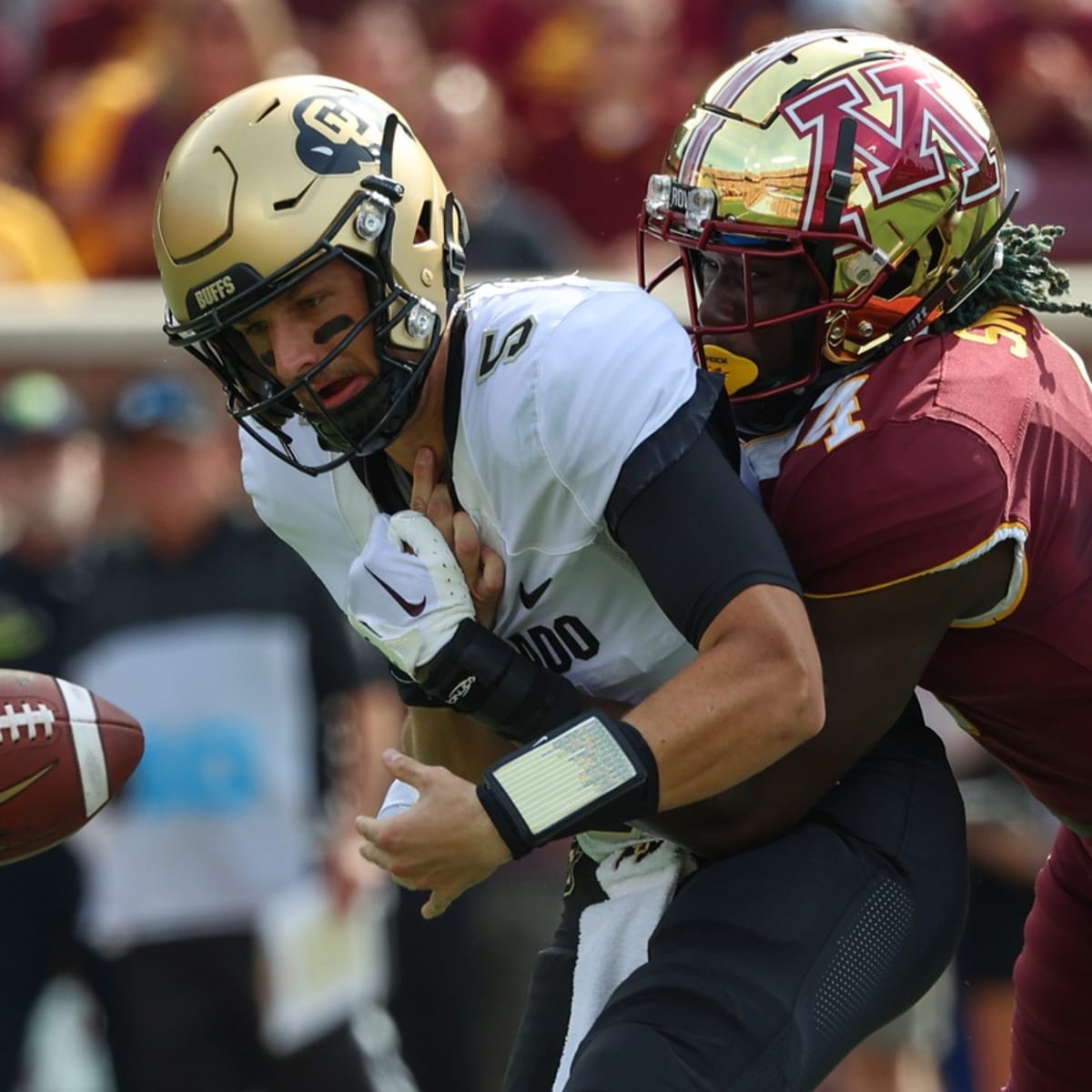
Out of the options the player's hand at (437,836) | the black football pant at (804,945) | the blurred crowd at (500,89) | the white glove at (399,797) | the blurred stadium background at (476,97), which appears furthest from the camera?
the blurred crowd at (500,89)

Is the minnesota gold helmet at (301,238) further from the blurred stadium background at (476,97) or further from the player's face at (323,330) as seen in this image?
the blurred stadium background at (476,97)

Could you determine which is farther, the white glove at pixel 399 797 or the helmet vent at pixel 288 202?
the white glove at pixel 399 797

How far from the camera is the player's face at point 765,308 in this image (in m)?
2.98

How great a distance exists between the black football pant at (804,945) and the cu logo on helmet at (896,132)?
777mm

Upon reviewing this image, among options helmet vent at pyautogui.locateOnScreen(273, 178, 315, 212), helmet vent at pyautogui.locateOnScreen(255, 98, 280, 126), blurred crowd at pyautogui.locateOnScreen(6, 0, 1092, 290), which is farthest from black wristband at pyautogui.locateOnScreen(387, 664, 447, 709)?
blurred crowd at pyautogui.locateOnScreen(6, 0, 1092, 290)

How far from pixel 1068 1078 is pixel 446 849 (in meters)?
1.29

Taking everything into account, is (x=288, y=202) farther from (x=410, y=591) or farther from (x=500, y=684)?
(x=500, y=684)

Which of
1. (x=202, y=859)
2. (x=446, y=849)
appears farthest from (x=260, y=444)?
(x=202, y=859)

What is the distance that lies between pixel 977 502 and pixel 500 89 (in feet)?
13.5

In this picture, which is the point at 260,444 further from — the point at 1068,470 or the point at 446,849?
the point at 1068,470

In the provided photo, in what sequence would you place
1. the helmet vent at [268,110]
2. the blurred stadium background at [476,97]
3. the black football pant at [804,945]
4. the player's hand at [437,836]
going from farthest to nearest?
1. the blurred stadium background at [476,97]
2. the helmet vent at [268,110]
3. the black football pant at [804,945]
4. the player's hand at [437,836]

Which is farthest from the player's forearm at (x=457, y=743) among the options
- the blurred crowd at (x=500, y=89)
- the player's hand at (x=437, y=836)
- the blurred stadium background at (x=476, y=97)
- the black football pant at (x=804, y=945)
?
the blurred crowd at (x=500, y=89)

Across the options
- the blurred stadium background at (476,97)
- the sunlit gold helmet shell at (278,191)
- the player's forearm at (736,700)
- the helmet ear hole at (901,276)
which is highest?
the sunlit gold helmet shell at (278,191)

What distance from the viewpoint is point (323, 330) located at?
2816 mm
